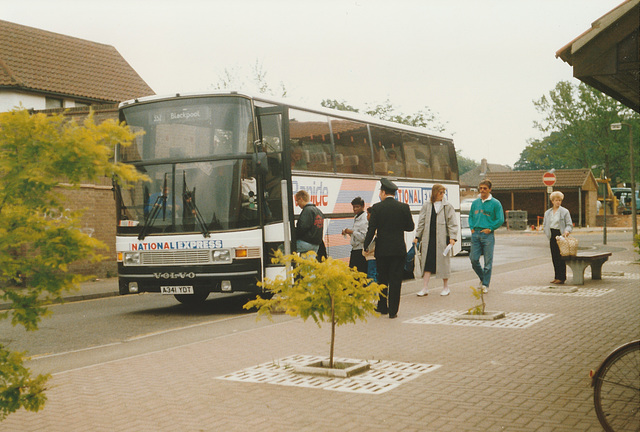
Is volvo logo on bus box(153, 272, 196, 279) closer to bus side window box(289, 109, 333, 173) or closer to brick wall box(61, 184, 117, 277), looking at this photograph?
bus side window box(289, 109, 333, 173)

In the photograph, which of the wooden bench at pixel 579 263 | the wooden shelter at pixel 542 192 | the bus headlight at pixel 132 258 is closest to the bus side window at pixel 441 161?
the wooden bench at pixel 579 263

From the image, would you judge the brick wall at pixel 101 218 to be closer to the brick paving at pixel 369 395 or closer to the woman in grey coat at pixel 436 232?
the woman in grey coat at pixel 436 232

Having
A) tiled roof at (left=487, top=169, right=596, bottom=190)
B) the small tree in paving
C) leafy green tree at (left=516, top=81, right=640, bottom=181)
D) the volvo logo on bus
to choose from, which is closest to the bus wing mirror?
the volvo logo on bus

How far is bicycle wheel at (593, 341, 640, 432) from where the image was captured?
4961 mm

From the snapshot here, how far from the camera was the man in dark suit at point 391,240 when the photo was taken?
11.0m

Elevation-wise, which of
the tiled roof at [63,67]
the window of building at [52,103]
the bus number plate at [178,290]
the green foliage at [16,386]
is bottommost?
the bus number plate at [178,290]

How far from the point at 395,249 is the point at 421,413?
535 centimetres

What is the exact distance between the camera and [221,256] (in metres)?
12.7

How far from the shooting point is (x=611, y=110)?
259 feet

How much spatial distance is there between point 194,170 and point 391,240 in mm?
3783

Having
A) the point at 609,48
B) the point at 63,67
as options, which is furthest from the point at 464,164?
the point at 609,48

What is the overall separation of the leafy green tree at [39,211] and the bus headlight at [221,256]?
8141 millimetres

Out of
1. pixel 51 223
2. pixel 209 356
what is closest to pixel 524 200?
pixel 209 356

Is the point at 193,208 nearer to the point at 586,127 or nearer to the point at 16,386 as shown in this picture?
the point at 16,386
